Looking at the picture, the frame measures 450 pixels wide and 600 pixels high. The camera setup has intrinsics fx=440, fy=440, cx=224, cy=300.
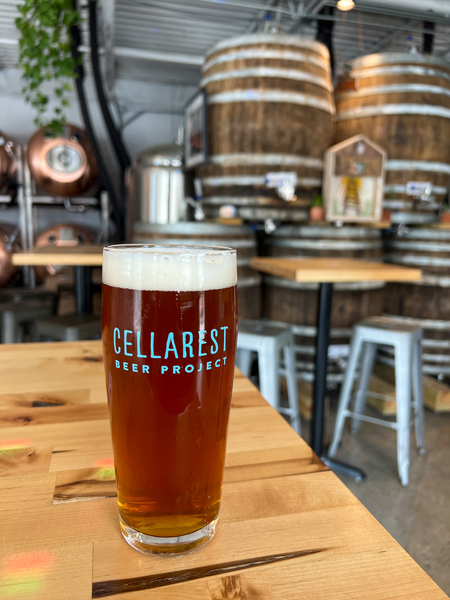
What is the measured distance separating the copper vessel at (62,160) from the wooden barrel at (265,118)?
115 inches

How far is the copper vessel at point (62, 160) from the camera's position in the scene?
5051 millimetres

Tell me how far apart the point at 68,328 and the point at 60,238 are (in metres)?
3.34

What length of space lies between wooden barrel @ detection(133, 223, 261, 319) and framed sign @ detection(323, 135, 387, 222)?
0.55 m

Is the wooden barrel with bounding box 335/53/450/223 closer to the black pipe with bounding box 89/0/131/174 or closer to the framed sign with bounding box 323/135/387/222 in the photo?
the framed sign with bounding box 323/135/387/222

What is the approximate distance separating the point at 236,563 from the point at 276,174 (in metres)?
2.46

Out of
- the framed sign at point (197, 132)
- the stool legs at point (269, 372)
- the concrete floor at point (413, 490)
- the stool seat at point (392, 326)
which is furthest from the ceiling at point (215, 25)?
the concrete floor at point (413, 490)

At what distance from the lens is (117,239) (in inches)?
208

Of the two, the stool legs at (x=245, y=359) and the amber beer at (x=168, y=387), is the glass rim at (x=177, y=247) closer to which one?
the amber beer at (x=168, y=387)

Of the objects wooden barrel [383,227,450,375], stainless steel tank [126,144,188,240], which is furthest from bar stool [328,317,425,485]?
stainless steel tank [126,144,188,240]

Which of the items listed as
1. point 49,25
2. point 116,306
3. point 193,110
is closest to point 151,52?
point 49,25

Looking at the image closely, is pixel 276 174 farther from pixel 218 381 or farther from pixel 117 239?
pixel 117 239

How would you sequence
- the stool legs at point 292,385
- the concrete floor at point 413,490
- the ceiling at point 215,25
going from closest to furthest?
the concrete floor at point 413,490 < the stool legs at point 292,385 < the ceiling at point 215,25

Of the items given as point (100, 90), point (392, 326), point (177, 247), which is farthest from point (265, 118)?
point (100, 90)

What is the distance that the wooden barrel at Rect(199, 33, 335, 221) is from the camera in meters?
2.53
